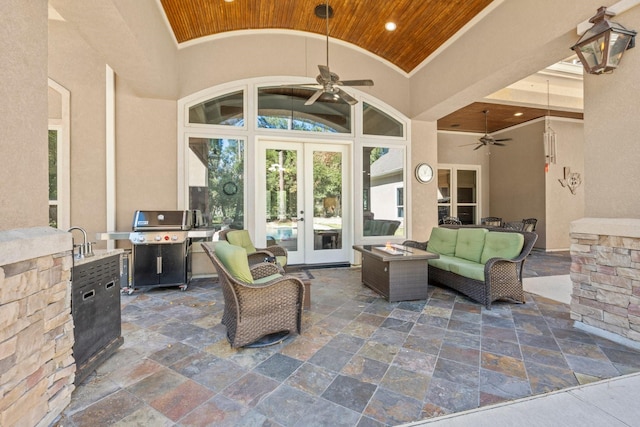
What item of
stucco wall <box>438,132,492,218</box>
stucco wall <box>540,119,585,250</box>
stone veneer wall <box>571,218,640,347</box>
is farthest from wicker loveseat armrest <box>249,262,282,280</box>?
stucco wall <box>540,119,585,250</box>

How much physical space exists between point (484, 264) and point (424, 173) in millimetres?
2923

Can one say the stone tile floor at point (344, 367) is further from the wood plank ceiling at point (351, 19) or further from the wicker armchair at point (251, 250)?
the wood plank ceiling at point (351, 19)

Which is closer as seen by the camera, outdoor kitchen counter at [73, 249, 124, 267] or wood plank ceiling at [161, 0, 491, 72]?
outdoor kitchen counter at [73, 249, 124, 267]

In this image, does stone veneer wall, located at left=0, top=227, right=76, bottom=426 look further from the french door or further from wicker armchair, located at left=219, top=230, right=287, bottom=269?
the french door

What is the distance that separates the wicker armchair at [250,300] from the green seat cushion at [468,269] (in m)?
2.21

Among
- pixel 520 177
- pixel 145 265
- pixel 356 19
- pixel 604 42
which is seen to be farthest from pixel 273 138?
pixel 520 177

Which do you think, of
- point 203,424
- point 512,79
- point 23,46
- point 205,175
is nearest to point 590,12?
point 512,79

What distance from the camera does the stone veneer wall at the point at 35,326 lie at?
1302 millimetres

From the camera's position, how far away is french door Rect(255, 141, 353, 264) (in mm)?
5617

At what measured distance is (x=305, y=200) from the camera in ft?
19.0

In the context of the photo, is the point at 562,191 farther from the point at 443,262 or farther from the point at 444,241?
the point at 443,262

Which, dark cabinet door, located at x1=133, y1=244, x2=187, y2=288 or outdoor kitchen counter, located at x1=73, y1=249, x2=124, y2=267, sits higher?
outdoor kitchen counter, located at x1=73, y1=249, x2=124, y2=267

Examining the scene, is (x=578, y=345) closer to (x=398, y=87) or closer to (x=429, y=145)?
(x=429, y=145)

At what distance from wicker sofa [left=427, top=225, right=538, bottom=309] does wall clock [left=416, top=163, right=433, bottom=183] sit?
6.49 feet
